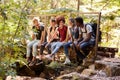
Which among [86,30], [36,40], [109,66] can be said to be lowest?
[109,66]

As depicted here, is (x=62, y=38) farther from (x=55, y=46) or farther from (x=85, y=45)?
(x=85, y=45)

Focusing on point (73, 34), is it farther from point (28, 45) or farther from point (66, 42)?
point (28, 45)

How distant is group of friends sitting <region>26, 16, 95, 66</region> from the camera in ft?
22.7

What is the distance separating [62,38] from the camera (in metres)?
7.54

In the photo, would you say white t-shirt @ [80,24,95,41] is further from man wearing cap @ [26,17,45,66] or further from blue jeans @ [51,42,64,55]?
man wearing cap @ [26,17,45,66]

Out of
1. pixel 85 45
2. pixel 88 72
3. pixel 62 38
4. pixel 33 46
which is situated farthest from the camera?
pixel 33 46

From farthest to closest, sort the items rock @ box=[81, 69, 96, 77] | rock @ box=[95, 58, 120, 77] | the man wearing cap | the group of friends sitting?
the man wearing cap
the group of friends sitting
rock @ box=[81, 69, 96, 77]
rock @ box=[95, 58, 120, 77]

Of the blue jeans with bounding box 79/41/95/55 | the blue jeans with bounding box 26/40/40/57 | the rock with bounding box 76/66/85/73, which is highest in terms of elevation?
the blue jeans with bounding box 79/41/95/55

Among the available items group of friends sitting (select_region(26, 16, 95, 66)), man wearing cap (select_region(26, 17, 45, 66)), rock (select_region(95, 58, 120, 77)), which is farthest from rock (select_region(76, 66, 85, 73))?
man wearing cap (select_region(26, 17, 45, 66))

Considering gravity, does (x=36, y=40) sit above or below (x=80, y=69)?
above

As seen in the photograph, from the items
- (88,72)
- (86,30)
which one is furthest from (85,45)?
(88,72)

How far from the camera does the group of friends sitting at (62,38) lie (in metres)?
6.93

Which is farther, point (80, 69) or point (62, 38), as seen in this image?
point (62, 38)

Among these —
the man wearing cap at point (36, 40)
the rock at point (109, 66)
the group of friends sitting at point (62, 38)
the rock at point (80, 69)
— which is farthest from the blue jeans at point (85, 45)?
the man wearing cap at point (36, 40)
